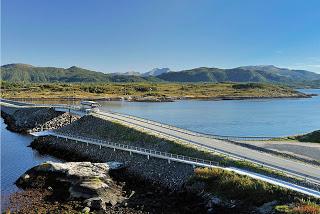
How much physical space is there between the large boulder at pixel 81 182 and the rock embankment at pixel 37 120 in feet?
115

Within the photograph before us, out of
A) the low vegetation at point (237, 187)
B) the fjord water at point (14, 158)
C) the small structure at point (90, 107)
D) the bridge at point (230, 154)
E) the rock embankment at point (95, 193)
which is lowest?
the fjord water at point (14, 158)

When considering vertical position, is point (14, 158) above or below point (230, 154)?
below

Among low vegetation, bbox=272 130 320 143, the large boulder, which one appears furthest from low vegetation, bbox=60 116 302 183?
low vegetation, bbox=272 130 320 143

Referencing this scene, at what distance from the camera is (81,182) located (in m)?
37.8

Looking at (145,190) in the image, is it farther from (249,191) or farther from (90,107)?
(90,107)

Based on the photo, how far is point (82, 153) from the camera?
186ft

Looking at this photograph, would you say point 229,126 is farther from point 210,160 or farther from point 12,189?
point 12,189

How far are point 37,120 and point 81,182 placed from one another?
5139cm

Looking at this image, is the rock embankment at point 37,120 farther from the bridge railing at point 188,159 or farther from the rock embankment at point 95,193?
the rock embankment at point 95,193

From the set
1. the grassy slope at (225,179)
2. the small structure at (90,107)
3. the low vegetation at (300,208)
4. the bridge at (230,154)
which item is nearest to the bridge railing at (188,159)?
the bridge at (230,154)

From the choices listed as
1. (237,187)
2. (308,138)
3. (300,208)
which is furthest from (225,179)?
(308,138)

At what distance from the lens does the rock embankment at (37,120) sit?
79688mm

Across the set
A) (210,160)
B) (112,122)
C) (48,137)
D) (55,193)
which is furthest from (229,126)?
(55,193)

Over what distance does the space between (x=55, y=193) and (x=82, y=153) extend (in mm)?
17956
